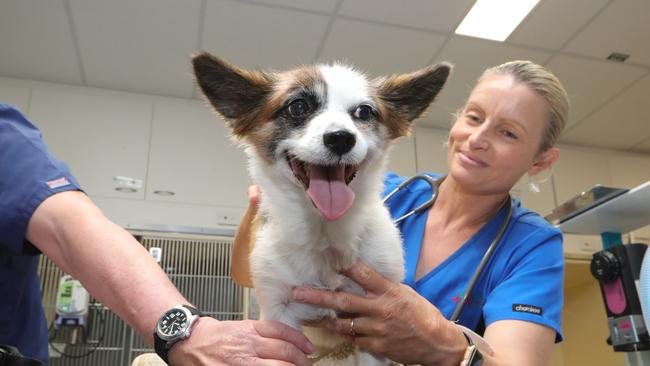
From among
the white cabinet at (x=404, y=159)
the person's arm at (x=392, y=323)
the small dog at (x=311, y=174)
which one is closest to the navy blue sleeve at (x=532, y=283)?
the person's arm at (x=392, y=323)

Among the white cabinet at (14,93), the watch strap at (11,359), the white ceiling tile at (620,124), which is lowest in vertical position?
the watch strap at (11,359)

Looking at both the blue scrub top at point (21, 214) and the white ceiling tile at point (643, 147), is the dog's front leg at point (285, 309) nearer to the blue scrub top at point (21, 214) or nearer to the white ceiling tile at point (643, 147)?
the blue scrub top at point (21, 214)

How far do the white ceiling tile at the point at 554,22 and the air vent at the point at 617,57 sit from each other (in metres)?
0.39

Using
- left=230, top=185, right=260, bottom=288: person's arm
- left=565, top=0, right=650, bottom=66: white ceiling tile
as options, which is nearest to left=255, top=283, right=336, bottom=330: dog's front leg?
left=230, top=185, right=260, bottom=288: person's arm

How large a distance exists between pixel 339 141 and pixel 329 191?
0.10m

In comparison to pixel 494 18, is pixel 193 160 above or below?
below

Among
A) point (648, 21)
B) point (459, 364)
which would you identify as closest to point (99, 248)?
point (459, 364)

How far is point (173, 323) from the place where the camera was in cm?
87

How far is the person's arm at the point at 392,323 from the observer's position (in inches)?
41.3

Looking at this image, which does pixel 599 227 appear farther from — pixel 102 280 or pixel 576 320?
pixel 576 320

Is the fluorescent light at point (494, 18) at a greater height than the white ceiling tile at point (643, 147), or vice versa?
the fluorescent light at point (494, 18)

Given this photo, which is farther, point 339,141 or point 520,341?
point 520,341

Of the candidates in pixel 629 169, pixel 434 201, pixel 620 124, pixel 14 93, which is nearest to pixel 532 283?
pixel 434 201

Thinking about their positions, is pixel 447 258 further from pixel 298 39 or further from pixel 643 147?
pixel 643 147
